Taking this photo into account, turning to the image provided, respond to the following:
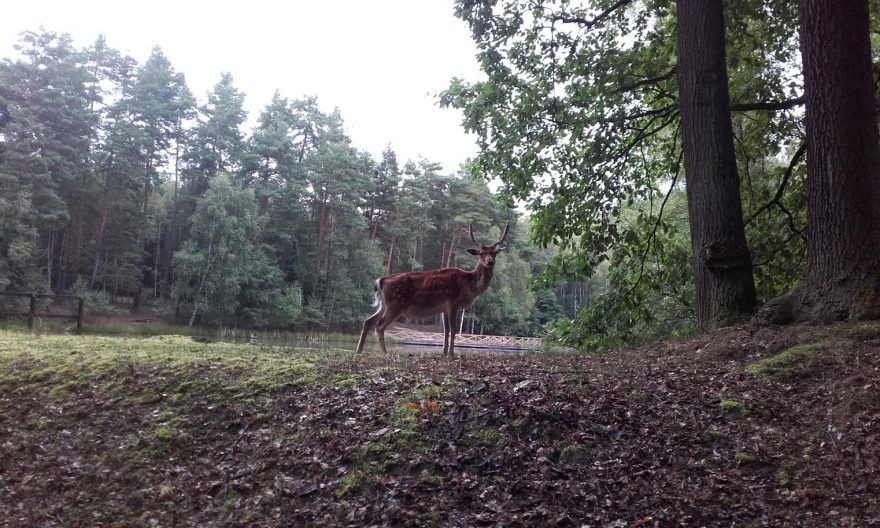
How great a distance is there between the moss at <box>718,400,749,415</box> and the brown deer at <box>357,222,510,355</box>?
5288 mm

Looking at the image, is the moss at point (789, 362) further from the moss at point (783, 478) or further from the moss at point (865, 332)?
the moss at point (783, 478)

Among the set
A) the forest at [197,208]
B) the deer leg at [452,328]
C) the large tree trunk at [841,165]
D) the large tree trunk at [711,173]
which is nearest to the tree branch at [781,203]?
the large tree trunk at [711,173]

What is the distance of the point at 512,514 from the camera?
11.2 feet

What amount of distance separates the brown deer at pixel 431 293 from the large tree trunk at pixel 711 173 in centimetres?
334

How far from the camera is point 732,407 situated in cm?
434

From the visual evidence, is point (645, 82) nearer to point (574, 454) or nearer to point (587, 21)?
point (587, 21)

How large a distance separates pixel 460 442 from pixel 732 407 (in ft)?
6.32

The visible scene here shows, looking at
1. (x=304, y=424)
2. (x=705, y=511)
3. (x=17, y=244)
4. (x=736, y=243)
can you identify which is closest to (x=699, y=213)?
(x=736, y=243)

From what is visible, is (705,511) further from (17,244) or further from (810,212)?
(17,244)

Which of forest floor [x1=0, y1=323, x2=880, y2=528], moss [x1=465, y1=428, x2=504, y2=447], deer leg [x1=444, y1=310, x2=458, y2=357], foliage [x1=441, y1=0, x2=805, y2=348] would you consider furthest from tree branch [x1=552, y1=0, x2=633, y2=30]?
moss [x1=465, y1=428, x2=504, y2=447]

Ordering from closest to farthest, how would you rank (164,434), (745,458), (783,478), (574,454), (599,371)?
1. (783,478)
2. (745,458)
3. (574,454)
4. (164,434)
5. (599,371)

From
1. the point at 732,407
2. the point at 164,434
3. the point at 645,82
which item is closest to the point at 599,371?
the point at 732,407

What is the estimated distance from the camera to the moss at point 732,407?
4285 mm

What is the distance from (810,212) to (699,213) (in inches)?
49.9
